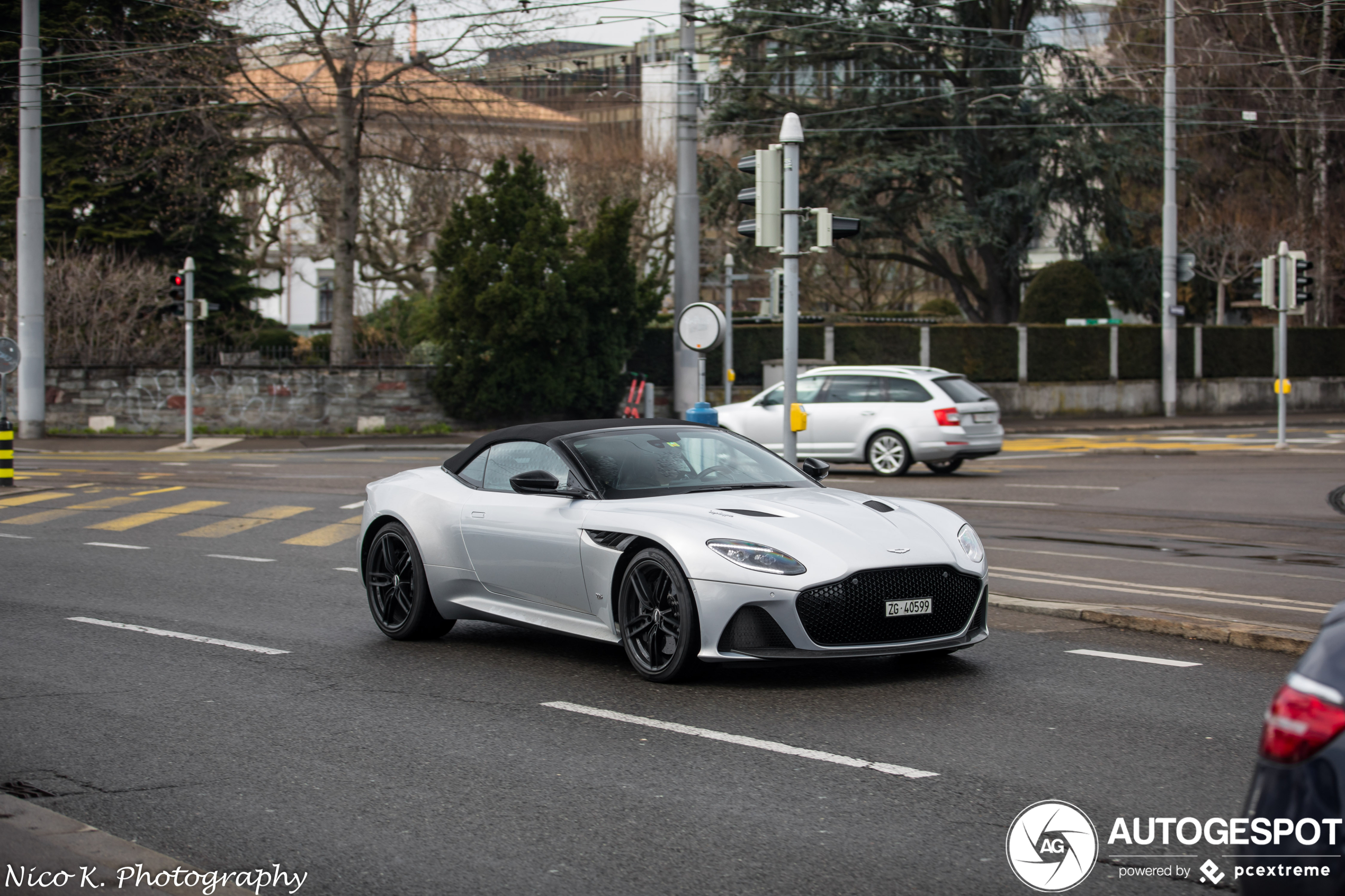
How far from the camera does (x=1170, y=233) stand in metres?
39.1

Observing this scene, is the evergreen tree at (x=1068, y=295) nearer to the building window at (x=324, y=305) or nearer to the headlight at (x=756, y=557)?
the headlight at (x=756, y=557)

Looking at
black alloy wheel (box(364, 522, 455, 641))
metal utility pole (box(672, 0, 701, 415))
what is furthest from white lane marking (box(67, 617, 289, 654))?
metal utility pole (box(672, 0, 701, 415))

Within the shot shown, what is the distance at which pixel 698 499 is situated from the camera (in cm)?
769

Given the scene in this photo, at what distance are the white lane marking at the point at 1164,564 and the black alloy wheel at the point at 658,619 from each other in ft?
20.0

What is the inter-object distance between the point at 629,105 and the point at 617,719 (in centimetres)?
7391

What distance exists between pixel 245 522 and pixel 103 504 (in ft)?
10.4

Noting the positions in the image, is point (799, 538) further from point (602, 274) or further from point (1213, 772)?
point (602, 274)

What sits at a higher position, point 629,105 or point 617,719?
point 629,105

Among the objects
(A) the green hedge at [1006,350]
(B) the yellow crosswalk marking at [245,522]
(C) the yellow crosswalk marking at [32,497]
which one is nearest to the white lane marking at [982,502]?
(B) the yellow crosswalk marking at [245,522]

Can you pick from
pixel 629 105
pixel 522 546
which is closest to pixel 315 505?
pixel 522 546

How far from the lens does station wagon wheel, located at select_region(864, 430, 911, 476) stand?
71.5 ft

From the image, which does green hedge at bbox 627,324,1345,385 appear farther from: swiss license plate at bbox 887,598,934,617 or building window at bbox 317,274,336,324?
building window at bbox 317,274,336,324

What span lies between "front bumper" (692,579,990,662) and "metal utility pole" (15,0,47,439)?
1134 inches

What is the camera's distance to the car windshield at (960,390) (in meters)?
21.8
